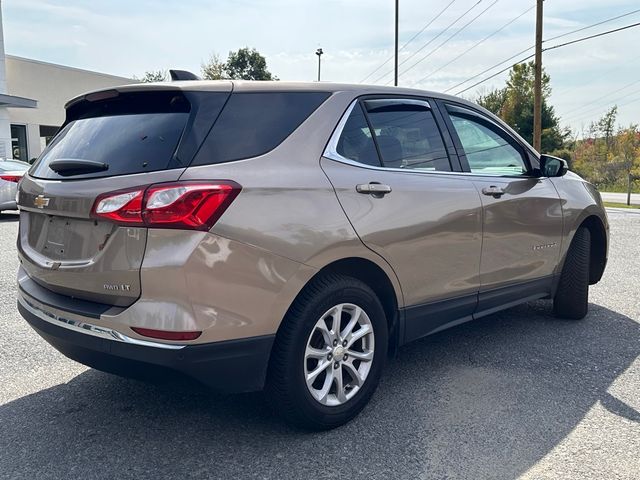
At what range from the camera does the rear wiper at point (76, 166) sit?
267 centimetres

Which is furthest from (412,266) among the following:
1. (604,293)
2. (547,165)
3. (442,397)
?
(604,293)

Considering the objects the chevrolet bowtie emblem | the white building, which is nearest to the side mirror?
the chevrolet bowtie emblem

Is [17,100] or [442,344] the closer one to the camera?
[442,344]

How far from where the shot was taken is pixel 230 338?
2.53m

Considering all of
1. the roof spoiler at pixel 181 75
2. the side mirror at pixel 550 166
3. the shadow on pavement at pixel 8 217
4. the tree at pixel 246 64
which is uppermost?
the tree at pixel 246 64

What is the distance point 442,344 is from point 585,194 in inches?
74.0

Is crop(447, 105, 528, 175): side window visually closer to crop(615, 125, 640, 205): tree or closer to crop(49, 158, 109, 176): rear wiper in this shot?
crop(49, 158, 109, 176): rear wiper

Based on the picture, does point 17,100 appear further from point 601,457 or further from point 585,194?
point 601,457

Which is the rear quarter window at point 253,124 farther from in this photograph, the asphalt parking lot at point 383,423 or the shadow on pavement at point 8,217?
the shadow on pavement at point 8,217

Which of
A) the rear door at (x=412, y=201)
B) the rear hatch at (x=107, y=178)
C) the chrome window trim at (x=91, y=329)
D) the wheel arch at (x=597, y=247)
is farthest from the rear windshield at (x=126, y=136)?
the wheel arch at (x=597, y=247)

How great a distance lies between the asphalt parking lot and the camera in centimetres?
265

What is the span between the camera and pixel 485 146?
13.6 ft

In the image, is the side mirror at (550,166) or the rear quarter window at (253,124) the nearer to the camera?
the rear quarter window at (253,124)

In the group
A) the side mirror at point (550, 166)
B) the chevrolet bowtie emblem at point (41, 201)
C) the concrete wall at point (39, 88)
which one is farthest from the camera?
the concrete wall at point (39, 88)
